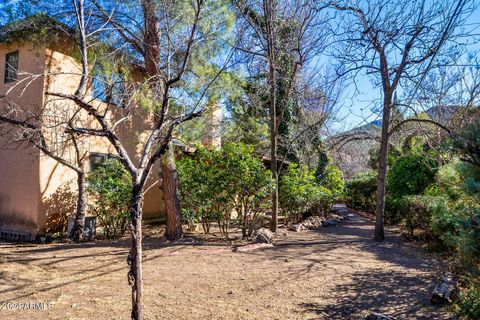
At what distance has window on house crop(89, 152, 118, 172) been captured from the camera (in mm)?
11148

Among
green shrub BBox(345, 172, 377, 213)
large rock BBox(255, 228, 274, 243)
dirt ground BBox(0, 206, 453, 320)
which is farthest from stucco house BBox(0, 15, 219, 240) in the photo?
green shrub BBox(345, 172, 377, 213)

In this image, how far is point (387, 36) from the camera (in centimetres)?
880

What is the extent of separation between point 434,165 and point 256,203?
6.13 meters

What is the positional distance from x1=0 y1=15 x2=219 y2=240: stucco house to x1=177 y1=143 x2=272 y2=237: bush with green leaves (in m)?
1.99

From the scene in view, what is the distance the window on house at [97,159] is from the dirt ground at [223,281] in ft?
10.9

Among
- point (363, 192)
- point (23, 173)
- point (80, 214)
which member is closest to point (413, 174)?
point (363, 192)

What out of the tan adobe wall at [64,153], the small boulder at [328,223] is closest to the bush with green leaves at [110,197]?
the tan adobe wall at [64,153]

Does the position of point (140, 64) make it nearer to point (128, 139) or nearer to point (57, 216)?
point (128, 139)

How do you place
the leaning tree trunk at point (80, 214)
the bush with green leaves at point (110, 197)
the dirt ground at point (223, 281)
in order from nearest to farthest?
the dirt ground at point (223, 281) < the leaning tree trunk at point (80, 214) < the bush with green leaves at point (110, 197)

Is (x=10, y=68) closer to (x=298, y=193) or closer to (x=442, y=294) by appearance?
(x=298, y=193)

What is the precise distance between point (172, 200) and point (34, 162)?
13.4 feet

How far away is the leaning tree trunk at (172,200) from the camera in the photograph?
29.8 ft

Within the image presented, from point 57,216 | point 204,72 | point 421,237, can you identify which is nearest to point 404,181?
point 421,237

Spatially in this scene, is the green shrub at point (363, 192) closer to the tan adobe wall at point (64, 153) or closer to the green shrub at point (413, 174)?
the green shrub at point (413, 174)
